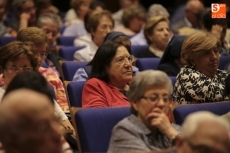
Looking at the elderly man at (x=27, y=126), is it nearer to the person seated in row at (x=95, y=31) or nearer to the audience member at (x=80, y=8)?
the person seated in row at (x=95, y=31)

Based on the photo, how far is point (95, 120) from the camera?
3.40m

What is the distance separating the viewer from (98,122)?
341cm

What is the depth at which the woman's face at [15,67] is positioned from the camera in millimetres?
3818

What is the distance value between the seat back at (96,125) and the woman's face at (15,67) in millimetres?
620

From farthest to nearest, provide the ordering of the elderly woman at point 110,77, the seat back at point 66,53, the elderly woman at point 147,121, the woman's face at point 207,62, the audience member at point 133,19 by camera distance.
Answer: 1. the audience member at point 133,19
2. the seat back at point 66,53
3. the woman's face at point 207,62
4. the elderly woman at point 110,77
5. the elderly woman at point 147,121

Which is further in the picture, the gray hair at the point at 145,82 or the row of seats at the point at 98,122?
the row of seats at the point at 98,122

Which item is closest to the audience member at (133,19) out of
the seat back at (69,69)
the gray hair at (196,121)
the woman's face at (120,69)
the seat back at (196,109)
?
the seat back at (69,69)

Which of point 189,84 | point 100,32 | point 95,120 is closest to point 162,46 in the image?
point 100,32

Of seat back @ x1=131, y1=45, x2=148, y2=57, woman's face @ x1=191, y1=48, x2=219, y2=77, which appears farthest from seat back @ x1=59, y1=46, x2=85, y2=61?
woman's face @ x1=191, y1=48, x2=219, y2=77

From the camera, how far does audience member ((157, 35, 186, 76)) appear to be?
15.8 ft

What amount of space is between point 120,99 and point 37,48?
998mm

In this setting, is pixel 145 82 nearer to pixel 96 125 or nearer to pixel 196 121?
pixel 96 125

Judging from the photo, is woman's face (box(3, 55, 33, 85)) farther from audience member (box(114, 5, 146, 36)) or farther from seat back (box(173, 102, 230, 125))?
audience member (box(114, 5, 146, 36))

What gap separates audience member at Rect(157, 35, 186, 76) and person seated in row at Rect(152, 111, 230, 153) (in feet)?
8.16
